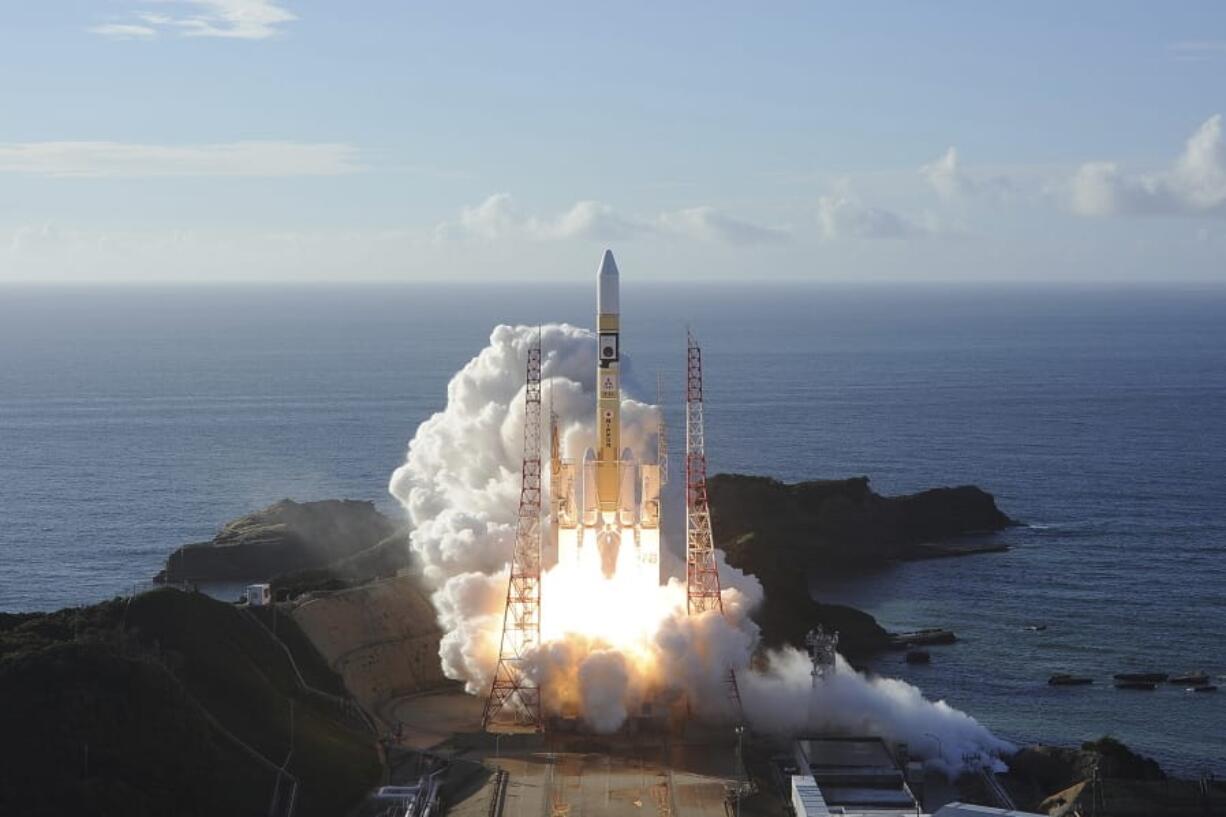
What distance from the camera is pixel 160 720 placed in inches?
2579

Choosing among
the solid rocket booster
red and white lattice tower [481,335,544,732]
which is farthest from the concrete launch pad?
the solid rocket booster

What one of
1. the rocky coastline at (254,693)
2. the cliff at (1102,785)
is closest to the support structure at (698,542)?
the rocky coastline at (254,693)

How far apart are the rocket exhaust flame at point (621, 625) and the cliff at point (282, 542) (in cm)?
3038

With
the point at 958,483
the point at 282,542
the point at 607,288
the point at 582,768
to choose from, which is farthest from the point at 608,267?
the point at 958,483

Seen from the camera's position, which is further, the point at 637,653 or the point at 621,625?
the point at 621,625

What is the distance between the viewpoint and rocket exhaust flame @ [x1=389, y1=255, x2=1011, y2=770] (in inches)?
3093

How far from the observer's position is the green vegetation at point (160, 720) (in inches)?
2438

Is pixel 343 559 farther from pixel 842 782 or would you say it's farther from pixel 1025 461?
pixel 1025 461

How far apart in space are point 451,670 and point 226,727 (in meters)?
16.4

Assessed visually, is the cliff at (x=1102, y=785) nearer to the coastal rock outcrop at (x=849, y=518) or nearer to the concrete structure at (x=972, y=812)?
the concrete structure at (x=972, y=812)

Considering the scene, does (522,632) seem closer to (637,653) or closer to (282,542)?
(637,653)

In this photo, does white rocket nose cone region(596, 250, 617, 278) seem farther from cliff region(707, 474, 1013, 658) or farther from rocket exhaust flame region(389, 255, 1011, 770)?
cliff region(707, 474, 1013, 658)

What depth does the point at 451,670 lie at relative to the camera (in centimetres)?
8412

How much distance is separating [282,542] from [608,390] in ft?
164
